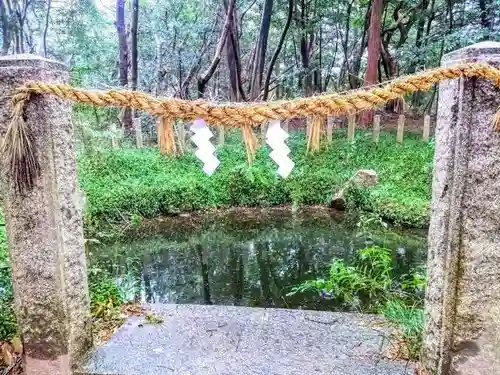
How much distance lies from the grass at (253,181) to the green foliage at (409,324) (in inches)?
158

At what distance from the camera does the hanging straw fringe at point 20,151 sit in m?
1.82

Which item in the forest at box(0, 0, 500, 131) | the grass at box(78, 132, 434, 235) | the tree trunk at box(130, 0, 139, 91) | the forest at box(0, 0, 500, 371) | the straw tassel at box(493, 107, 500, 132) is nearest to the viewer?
the straw tassel at box(493, 107, 500, 132)

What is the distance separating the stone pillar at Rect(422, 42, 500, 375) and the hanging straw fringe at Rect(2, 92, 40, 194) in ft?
5.99

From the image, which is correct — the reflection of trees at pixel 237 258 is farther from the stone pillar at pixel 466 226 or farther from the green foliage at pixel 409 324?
the stone pillar at pixel 466 226

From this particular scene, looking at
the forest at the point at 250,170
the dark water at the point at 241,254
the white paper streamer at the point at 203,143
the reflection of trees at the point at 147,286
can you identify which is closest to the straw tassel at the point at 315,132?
the white paper streamer at the point at 203,143

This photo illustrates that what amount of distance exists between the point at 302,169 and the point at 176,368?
6207mm

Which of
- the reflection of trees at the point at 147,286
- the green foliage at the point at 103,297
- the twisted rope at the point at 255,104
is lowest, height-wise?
the reflection of trees at the point at 147,286

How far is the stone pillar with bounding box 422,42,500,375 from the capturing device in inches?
65.3

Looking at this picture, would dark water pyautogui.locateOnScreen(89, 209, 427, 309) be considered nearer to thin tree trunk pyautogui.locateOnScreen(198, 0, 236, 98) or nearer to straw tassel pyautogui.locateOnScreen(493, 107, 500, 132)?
straw tassel pyautogui.locateOnScreen(493, 107, 500, 132)

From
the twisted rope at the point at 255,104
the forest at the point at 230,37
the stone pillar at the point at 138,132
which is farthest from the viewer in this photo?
the forest at the point at 230,37

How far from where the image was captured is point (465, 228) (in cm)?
173

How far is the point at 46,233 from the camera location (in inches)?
77.3

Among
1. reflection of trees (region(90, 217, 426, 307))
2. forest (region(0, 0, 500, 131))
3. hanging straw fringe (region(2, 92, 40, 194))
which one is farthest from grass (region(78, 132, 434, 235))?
hanging straw fringe (region(2, 92, 40, 194))

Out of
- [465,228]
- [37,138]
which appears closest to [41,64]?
[37,138]
